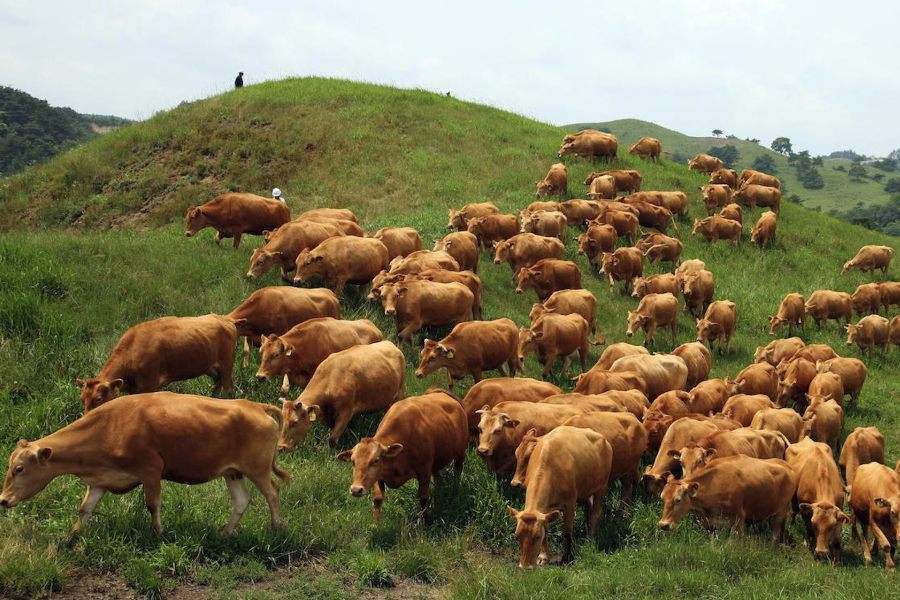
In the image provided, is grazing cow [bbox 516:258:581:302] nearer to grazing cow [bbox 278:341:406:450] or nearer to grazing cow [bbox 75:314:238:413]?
grazing cow [bbox 278:341:406:450]

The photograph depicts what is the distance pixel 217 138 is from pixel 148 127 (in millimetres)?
4002

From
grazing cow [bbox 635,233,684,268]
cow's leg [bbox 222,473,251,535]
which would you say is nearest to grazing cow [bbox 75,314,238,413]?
cow's leg [bbox 222,473,251,535]

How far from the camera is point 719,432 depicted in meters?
12.4

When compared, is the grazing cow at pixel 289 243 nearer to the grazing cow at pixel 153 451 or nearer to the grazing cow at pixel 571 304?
the grazing cow at pixel 571 304

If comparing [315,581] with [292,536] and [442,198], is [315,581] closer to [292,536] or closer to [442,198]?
[292,536]

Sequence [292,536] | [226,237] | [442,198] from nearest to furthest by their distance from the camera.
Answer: [292,536], [226,237], [442,198]

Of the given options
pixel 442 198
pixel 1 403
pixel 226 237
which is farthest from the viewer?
pixel 442 198

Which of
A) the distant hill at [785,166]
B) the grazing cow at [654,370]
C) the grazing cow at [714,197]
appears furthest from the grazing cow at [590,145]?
the distant hill at [785,166]

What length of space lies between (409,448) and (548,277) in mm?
10842

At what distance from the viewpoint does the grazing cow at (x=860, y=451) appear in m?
13.5

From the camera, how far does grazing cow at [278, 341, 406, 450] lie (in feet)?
37.4

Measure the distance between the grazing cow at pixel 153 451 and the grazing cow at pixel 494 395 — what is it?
3.98 meters

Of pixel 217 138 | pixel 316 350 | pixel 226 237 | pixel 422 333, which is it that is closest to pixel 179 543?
pixel 316 350

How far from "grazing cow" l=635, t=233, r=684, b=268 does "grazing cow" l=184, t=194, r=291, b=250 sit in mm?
11598
